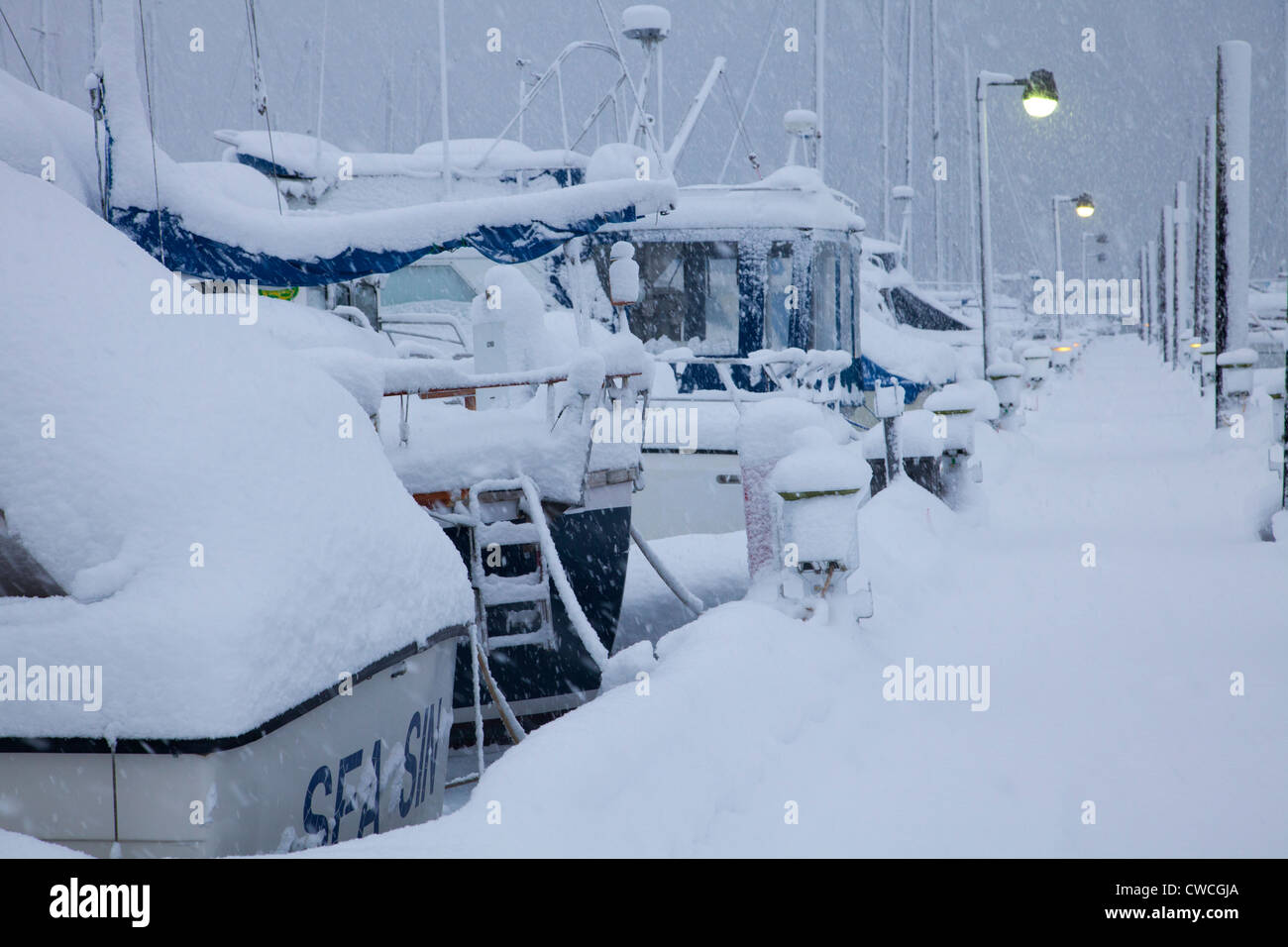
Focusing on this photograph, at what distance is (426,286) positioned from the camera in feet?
52.7

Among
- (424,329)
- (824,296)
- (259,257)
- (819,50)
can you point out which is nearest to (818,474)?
(259,257)

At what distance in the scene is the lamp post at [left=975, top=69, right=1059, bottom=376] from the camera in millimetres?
12672

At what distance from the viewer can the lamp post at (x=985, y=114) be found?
12672 mm

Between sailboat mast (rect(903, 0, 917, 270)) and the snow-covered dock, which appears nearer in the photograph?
the snow-covered dock

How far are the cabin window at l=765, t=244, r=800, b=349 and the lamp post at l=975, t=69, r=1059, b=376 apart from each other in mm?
2617

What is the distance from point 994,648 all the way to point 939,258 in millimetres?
35078

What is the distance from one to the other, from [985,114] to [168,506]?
14307 mm

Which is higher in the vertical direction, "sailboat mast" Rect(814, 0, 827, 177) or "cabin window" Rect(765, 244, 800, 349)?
"sailboat mast" Rect(814, 0, 827, 177)

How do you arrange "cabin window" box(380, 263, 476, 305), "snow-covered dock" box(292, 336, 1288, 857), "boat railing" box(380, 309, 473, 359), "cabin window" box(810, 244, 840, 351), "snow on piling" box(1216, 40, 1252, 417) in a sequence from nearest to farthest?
"snow-covered dock" box(292, 336, 1288, 857), "boat railing" box(380, 309, 473, 359), "snow on piling" box(1216, 40, 1252, 417), "cabin window" box(380, 263, 476, 305), "cabin window" box(810, 244, 840, 351)

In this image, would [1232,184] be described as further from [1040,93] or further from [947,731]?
[947,731]

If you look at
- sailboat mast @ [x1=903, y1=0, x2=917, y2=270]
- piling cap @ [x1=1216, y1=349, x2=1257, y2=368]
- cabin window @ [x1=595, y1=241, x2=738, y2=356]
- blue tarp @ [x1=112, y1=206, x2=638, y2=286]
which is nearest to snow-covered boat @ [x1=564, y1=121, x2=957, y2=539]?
cabin window @ [x1=595, y1=241, x2=738, y2=356]

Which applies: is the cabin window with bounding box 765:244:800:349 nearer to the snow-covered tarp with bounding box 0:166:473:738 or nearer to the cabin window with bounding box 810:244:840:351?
→ the cabin window with bounding box 810:244:840:351
